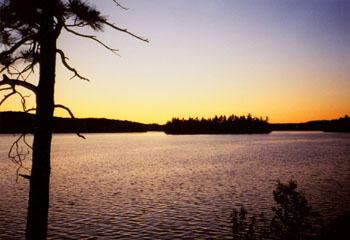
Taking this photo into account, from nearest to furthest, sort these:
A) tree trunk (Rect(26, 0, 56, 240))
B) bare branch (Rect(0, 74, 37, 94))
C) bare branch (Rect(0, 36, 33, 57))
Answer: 1. bare branch (Rect(0, 74, 37, 94))
2. tree trunk (Rect(26, 0, 56, 240))
3. bare branch (Rect(0, 36, 33, 57))

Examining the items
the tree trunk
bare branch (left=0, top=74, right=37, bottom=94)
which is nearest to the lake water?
the tree trunk

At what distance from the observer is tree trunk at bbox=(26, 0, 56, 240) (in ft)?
24.9

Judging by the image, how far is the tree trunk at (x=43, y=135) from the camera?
7594mm

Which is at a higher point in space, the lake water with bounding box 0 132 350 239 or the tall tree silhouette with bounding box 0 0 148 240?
the tall tree silhouette with bounding box 0 0 148 240

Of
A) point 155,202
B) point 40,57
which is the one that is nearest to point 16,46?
point 40,57

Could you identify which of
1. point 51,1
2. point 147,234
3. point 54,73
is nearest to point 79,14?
point 51,1

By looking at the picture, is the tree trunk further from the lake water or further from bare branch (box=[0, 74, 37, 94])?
the lake water

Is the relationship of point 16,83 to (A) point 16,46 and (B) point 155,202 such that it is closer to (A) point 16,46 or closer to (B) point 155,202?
(A) point 16,46

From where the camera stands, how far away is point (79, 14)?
7977 millimetres

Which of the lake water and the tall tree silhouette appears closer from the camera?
the tall tree silhouette

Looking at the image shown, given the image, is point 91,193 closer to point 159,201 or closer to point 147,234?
point 159,201

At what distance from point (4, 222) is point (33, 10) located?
18.3 m

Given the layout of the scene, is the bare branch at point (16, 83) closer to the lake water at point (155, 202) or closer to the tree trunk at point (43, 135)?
the tree trunk at point (43, 135)

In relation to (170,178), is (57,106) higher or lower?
higher
